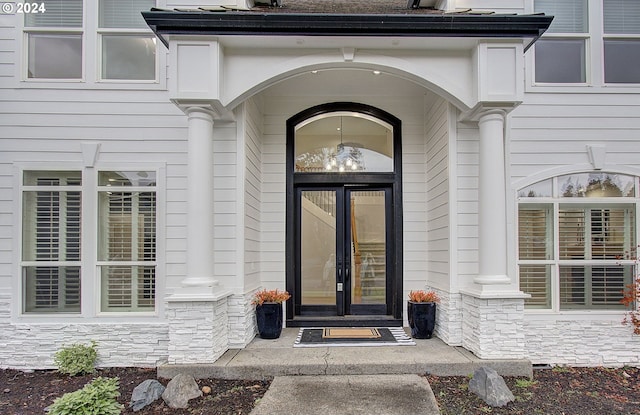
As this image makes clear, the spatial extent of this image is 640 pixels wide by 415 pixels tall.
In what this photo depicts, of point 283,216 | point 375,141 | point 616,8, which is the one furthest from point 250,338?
point 616,8

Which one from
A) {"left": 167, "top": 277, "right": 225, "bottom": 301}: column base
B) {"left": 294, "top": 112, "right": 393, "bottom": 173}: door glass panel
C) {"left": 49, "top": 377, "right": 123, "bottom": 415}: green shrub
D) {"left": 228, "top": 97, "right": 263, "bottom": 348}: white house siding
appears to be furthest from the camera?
{"left": 294, "top": 112, "right": 393, "bottom": 173}: door glass panel

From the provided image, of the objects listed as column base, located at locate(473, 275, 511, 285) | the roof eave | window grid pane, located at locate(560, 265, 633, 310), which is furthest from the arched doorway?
window grid pane, located at locate(560, 265, 633, 310)

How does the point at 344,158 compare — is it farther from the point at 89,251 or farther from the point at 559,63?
the point at 89,251

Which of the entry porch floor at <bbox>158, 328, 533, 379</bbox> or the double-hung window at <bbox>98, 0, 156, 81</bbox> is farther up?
the double-hung window at <bbox>98, 0, 156, 81</bbox>

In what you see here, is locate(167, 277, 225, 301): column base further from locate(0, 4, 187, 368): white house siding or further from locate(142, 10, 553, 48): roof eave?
locate(142, 10, 553, 48): roof eave

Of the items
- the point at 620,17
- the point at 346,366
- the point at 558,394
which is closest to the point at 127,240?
the point at 346,366

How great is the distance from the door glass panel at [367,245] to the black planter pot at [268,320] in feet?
4.67

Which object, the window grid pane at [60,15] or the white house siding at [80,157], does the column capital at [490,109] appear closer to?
the white house siding at [80,157]

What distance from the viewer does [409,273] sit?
19.4 ft

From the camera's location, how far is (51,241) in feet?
16.4

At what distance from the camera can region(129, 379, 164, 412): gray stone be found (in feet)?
12.0

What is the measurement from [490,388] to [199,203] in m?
3.53

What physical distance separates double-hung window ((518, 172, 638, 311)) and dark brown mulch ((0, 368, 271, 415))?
12.1ft

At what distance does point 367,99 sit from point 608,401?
4777 millimetres
